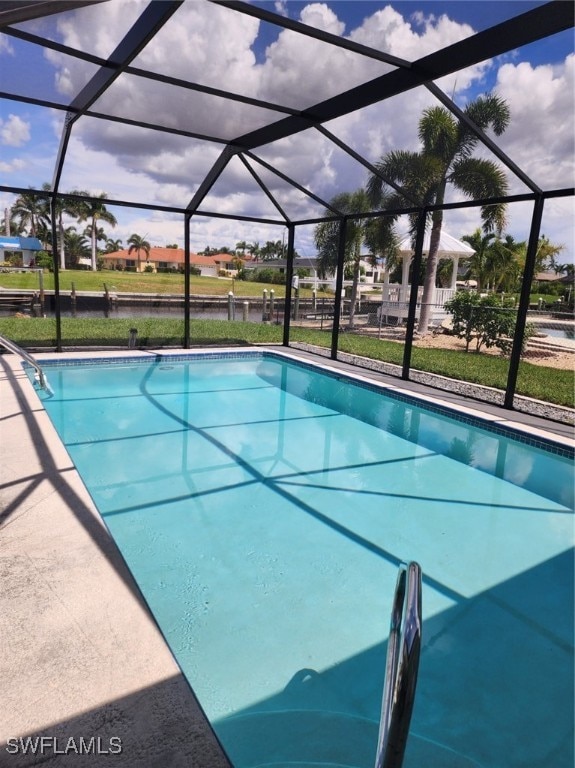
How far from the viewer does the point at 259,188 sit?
9109mm

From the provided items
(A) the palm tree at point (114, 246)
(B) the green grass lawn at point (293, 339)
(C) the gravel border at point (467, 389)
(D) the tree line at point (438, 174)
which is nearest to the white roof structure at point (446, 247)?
(D) the tree line at point (438, 174)

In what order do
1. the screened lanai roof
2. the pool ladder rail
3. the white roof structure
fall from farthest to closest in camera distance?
the white roof structure → the pool ladder rail → the screened lanai roof

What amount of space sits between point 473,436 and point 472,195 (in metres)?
3.72

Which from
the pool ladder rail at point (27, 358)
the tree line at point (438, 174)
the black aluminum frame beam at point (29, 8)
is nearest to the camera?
the black aluminum frame beam at point (29, 8)

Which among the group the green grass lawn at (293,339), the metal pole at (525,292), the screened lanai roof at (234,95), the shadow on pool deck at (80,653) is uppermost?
the screened lanai roof at (234,95)

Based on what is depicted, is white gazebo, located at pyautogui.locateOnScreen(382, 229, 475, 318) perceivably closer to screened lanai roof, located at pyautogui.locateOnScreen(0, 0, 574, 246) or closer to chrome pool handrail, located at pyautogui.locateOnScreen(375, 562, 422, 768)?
screened lanai roof, located at pyautogui.locateOnScreen(0, 0, 574, 246)

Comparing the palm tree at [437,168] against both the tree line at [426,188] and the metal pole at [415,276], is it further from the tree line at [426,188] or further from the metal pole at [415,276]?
the metal pole at [415,276]

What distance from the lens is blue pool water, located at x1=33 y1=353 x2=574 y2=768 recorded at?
2.22 metres

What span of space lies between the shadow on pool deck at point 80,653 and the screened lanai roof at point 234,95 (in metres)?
2.81

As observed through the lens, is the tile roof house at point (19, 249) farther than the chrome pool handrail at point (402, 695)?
Yes

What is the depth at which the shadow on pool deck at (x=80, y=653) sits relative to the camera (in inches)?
66.5

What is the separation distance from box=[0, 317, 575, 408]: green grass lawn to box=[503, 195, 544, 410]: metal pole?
47.3 inches

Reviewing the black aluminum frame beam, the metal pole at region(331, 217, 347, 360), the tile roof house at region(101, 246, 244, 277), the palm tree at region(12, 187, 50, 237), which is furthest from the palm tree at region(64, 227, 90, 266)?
the black aluminum frame beam

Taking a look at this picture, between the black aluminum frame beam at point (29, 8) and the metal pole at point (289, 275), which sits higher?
the black aluminum frame beam at point (29, 8)
